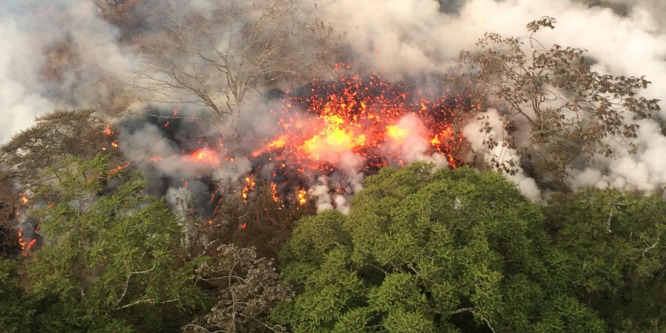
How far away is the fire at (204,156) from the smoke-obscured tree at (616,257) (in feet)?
67.6

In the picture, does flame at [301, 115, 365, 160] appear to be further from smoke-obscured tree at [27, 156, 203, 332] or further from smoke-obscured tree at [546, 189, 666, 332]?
smoke-obscured tree at [27, 156, 203, 332]

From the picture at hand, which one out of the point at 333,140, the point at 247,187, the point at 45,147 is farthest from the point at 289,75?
the point at 45,147

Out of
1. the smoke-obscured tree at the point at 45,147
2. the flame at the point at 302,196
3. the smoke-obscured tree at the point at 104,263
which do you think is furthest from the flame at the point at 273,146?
the smoke-obscured tree at the point at 104,263

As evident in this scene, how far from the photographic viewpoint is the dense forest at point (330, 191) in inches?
467

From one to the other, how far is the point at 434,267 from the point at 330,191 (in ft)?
49.2

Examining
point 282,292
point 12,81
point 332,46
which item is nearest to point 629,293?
point 282,292

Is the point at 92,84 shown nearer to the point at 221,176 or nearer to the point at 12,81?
the point at 12,81

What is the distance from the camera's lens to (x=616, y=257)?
13414mm

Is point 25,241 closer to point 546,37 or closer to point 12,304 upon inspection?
point 12,304

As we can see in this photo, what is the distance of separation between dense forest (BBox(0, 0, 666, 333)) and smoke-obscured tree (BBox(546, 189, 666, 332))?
0.27 ft

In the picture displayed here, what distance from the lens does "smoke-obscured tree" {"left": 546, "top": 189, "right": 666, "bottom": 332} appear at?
1301 cm

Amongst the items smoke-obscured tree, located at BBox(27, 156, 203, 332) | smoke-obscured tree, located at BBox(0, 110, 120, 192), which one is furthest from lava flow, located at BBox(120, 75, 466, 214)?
smoke-obscured tree, located at BBox(27, 156, 203, 332)

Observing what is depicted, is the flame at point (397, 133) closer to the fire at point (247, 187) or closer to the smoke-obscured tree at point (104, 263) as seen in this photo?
the fire at point (247, 187)

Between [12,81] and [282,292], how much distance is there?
29.7 meters
